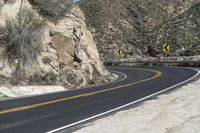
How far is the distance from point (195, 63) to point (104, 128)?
41.1 metres

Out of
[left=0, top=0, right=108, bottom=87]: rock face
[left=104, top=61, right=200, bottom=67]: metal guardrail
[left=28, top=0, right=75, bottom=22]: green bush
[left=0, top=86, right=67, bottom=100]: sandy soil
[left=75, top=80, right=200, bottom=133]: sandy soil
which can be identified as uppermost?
[left=28, top=0, right=75, bottom=22]: green bush

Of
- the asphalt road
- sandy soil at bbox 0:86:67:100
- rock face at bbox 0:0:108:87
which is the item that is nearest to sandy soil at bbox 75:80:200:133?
the asphalt road

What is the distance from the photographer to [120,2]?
3949 inches

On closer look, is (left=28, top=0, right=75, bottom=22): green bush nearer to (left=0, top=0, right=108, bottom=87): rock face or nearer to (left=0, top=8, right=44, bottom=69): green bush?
(left=0, top=0, right=108, bottom=87): rock face

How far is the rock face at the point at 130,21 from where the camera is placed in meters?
82.3

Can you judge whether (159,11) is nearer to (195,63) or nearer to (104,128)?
(195,63)

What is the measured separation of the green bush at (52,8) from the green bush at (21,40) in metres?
4.56

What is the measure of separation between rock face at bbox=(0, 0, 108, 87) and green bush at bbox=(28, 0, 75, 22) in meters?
0.18

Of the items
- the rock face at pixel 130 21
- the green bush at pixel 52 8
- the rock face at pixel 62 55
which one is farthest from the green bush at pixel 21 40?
the rock face at pixel 130 21

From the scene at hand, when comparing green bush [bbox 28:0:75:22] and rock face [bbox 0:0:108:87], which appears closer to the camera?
rock face [bbox 0:0:108:87]

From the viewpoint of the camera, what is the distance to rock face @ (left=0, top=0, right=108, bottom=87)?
24.1 metres

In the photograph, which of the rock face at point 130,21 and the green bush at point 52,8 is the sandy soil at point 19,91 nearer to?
the green bush at point 52,8

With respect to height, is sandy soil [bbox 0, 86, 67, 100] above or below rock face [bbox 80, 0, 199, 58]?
below

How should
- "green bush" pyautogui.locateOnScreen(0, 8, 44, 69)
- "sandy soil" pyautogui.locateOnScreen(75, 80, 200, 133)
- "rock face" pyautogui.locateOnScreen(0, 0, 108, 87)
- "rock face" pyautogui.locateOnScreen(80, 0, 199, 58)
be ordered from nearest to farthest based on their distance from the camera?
1. "sandy soil" pyautogui.locateOnScreen(75, 80, 200, 133)
2. "green bush" pyautogui.locateOnScreen(0, 8, 44, 69)
3. "rock face" pyautogui.locateOnScreen(0, 0, 108, 87)
4. "rock face" pyautogui.locateOnScreen(80, 0, 199, 58)
